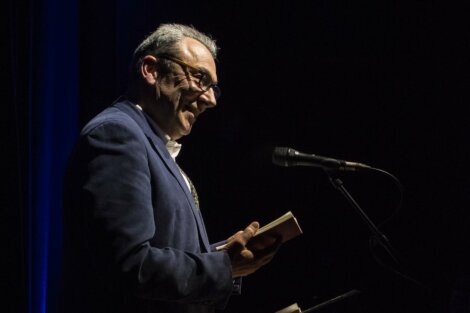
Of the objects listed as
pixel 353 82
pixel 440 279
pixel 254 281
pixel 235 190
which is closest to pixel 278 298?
pixel 254 281

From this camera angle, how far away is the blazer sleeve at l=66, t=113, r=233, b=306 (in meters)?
1.26

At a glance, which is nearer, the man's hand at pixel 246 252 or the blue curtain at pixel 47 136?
the man's hand at pixel 246 252

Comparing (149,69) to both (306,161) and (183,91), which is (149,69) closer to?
(183,91)

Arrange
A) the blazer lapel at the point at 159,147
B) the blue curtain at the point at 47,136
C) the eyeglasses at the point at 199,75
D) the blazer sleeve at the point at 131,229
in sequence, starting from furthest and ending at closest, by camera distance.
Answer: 1. the blue curtain at the point at 47,136
2. the eyeglasses at the point at 199,75
3. the blazer lapel at the point at 159,147
4. the blazer sleeve at the point at 131,229

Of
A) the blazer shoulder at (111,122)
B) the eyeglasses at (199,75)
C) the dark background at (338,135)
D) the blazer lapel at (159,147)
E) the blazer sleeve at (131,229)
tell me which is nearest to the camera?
the blazer sleeve at (131,229)

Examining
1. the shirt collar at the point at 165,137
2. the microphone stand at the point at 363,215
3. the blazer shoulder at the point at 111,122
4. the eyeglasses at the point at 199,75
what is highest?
the eyeglasses at the point at 199,75

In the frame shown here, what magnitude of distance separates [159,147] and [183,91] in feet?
1.07

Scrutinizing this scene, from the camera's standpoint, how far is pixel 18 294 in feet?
7.43

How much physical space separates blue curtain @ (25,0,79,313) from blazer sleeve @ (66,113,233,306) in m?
1.12

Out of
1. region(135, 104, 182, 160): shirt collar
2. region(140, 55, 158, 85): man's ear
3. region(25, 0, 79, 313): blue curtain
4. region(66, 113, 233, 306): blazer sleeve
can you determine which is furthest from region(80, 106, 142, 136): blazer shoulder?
region(25, 0, 79, 313): blue curtain

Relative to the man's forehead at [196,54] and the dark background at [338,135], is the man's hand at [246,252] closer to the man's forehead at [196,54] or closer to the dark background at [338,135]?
the man's forehead at [196,54]

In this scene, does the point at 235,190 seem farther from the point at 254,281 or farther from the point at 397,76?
the point at 397,76

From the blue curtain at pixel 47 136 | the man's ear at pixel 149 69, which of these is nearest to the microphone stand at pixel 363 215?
the man's ear at pixel 149 69

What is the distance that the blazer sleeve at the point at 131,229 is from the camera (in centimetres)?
126
